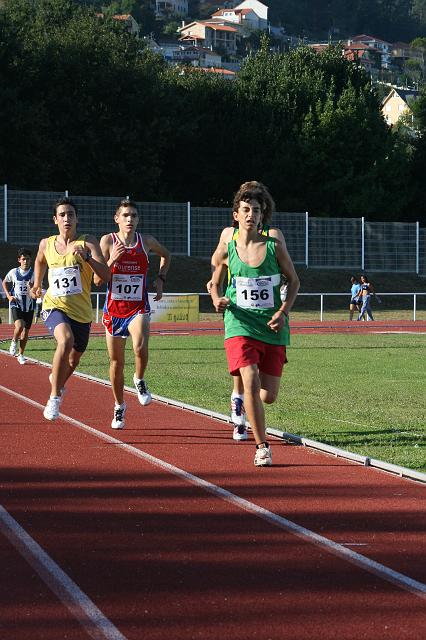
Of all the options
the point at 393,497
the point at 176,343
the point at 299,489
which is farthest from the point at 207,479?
the point at 176,343

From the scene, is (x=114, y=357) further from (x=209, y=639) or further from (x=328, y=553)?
(x=209, y=639)

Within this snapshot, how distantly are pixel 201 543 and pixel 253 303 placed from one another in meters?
3.33

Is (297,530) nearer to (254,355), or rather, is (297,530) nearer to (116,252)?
(254,355)

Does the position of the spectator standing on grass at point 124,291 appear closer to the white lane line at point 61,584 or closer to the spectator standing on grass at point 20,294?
the white lane line at point 61,584

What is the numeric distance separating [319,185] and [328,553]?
5620cm

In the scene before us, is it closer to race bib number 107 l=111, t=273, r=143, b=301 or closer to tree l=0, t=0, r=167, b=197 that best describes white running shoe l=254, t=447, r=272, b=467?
race bib number 107 l=111, t=273, r=143, b=301

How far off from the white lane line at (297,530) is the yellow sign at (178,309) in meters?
29.5

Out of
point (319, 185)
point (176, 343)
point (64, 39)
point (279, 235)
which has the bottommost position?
point (176, 343)

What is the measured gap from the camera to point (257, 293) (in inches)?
380

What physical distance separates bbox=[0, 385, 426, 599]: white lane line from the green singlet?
122cm

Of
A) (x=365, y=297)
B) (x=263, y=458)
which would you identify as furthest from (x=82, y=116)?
(x=263, y=458)

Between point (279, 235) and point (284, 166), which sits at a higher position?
point (284, 166)

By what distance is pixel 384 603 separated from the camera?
5445 millimetres

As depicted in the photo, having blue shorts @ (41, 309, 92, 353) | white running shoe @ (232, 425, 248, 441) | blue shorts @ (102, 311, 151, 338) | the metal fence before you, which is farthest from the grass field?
the metal fence
